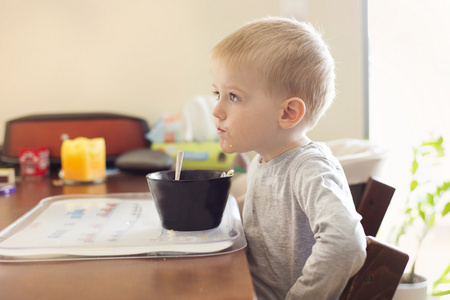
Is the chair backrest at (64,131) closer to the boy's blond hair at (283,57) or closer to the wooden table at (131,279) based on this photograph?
the boy's blond hair at (283,57)

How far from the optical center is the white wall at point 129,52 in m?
2.16

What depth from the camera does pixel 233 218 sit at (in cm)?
98

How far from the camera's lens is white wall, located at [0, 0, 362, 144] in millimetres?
2162

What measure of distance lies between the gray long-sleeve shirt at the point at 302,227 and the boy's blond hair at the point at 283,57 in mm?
115

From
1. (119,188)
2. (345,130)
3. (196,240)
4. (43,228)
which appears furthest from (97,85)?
(196,240)

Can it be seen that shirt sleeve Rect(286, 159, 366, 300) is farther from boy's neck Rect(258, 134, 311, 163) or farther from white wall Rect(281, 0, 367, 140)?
white wall Rect(281, 0, 367, 140)

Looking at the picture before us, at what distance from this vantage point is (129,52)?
86.4 inches

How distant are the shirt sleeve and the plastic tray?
4.6 inches

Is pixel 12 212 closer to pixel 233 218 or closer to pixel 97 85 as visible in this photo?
pixel 233 218

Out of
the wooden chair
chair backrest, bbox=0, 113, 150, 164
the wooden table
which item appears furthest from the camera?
chair backrest, bbox=0, 113, 150, 164

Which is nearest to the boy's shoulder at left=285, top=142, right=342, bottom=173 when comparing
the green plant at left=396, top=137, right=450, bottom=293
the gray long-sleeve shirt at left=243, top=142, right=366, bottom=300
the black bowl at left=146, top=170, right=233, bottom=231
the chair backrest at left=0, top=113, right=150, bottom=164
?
the gray long-sleeve shirt at left=243, top=142, right=366, bottom=300

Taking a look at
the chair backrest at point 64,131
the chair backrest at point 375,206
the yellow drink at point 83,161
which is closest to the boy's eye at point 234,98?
the chair backrest at point 375,206

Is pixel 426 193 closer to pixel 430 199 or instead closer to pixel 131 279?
pixel 430 199

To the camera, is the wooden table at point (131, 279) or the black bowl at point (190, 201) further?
the black bowl at point (190, 201)
